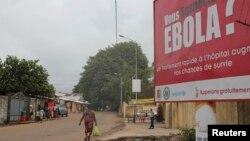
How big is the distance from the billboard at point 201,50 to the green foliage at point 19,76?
3595cm

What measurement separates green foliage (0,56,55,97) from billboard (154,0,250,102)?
35953mm

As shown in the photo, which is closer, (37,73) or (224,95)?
(224,95)

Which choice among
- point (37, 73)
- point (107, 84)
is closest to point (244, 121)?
point (37, 73)

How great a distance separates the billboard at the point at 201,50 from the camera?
20.3 ft

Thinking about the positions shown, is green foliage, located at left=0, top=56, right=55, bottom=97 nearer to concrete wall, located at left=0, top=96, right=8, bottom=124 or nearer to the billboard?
concrete wall, located at left=0, top=96, right=8, bottom=124

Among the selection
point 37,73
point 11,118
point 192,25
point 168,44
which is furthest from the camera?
point 37,73

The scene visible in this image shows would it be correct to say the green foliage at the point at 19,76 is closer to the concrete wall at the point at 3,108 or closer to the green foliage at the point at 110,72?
the concrete wall at the point at 3,108

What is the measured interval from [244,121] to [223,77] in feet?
6.74

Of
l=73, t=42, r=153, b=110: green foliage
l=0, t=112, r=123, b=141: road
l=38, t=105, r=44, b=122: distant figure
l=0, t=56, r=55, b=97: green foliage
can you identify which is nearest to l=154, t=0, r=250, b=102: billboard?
l=0, t=112, r=123, b=141: road

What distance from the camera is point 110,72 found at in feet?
291

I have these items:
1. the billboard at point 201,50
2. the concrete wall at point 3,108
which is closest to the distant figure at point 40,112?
the concrete wall at point 3,108

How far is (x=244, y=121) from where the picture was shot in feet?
26.8

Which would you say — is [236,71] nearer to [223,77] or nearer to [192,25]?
[223,77]

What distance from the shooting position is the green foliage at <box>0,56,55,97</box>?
4269cm
